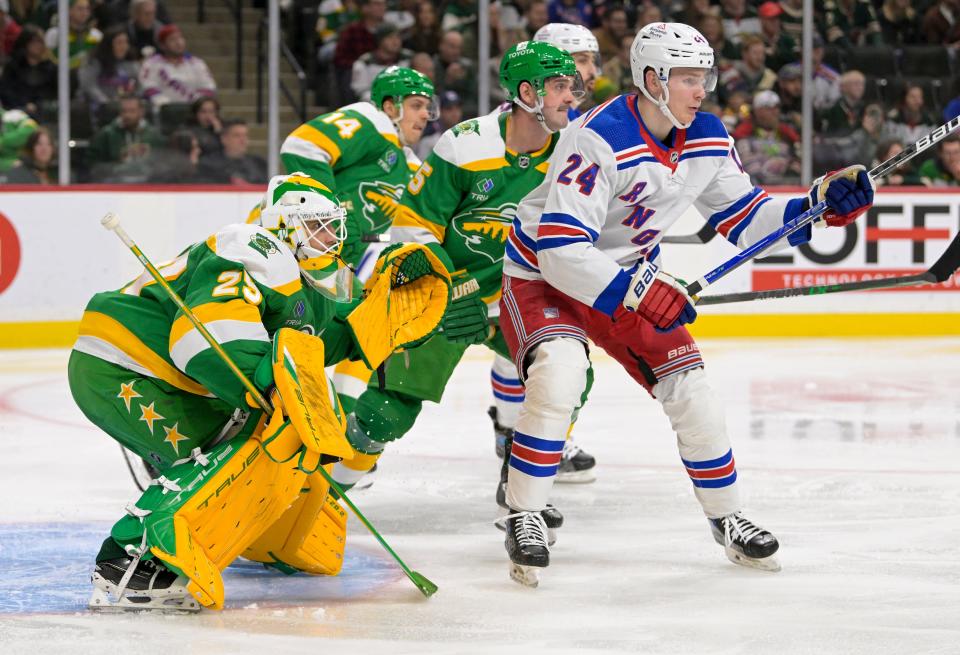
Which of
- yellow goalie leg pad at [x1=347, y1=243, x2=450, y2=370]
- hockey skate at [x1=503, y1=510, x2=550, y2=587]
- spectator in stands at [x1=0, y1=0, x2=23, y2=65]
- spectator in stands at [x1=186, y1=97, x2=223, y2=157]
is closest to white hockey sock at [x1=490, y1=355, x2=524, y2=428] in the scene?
yellow goalie leg pad at [x1=347, y1=243, x2=450, y2=370]

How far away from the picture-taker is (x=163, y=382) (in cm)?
300

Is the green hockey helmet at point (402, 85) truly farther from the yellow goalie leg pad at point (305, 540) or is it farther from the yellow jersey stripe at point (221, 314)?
the yellow jersey stripe at point (221, 314)

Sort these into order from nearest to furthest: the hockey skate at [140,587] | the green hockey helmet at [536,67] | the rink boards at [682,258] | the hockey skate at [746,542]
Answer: the hockey skate at [140,587]
the hockey skate at [746,542]
the green hockey helmet at [536,67]
the rink boards at [682,258]

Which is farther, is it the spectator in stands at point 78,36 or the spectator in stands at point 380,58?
the spectator in stands at point 380,58

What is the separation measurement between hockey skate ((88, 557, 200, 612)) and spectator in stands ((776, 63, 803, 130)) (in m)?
5.52

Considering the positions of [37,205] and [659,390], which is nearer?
[659,390]

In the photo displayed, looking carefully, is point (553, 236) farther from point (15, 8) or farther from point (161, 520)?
point (15, 8)

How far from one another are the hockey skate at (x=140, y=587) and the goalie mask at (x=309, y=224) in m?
0.64

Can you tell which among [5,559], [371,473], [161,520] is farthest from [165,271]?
[371,473]

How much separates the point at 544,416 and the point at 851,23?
17.7ft

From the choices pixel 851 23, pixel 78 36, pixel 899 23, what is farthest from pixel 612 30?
pixel 78 36

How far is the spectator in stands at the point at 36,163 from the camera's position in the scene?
6805 millimetres

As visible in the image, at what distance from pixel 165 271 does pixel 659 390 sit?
1.07 metres

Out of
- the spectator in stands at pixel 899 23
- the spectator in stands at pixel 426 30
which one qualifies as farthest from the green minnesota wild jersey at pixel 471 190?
the spectator in stands at pixel 899 23
